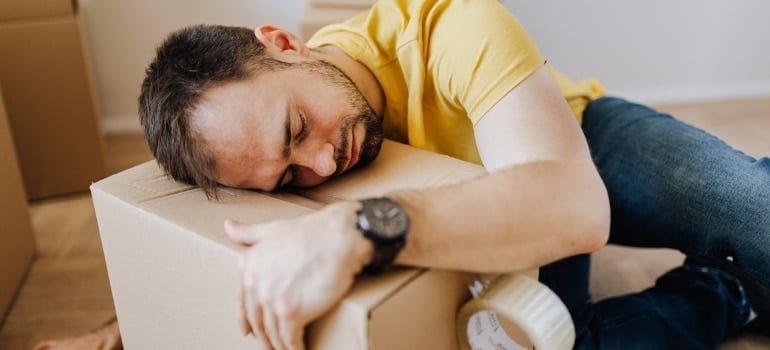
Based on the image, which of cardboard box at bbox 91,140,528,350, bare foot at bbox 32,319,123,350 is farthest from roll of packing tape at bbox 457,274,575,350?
bare foot at bbox 32,319,123,350

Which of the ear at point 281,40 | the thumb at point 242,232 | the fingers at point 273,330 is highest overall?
the ear at point 281,40

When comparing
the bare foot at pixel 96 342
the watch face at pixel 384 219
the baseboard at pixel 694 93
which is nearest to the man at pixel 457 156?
the watch face at pixel 384 219

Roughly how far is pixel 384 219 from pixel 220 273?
0.60ft

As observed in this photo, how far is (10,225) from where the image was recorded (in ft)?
4.44

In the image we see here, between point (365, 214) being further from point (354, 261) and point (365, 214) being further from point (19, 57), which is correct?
point (19, 57)

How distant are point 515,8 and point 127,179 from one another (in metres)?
1.50

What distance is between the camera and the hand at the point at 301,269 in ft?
1.85

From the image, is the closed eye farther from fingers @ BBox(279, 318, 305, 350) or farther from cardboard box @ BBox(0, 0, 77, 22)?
cardboard box @ BBox(0, 0, 77, 22)

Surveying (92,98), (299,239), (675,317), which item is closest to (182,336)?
(299,239)

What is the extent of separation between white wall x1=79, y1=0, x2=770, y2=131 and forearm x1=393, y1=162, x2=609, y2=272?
1.44m

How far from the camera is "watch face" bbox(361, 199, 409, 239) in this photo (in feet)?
1.88

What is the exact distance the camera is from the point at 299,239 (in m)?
0.58

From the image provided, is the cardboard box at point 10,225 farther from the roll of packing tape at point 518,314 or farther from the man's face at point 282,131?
the roll of packing tape at point 518,314

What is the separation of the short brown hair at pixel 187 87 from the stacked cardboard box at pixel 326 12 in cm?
Answer: 70
